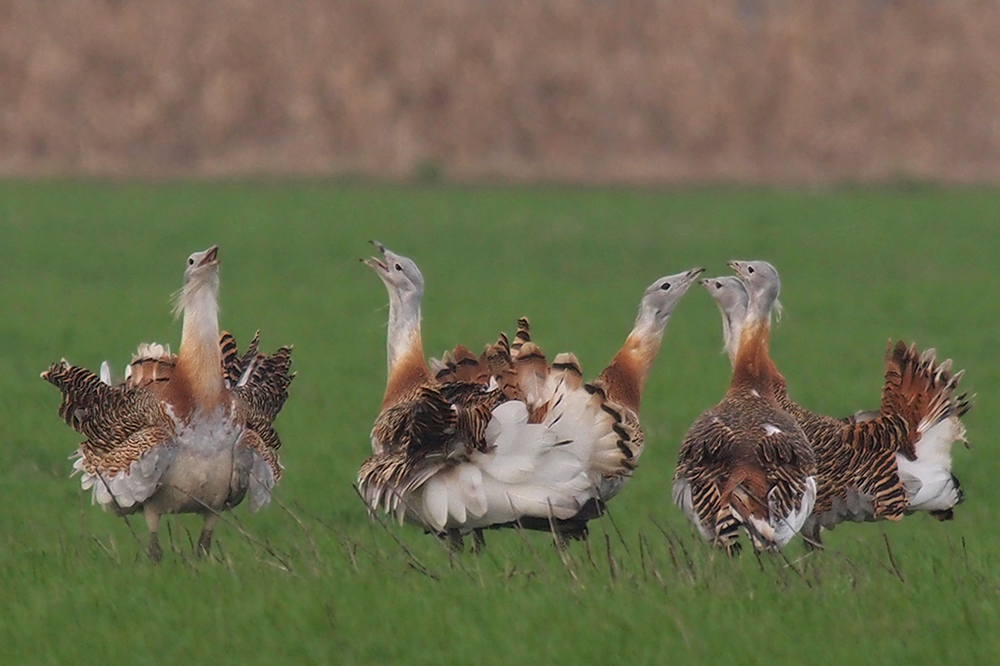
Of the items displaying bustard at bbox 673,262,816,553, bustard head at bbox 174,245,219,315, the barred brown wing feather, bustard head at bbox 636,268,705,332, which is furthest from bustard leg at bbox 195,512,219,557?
bustard head at bbox 636,268,705,332

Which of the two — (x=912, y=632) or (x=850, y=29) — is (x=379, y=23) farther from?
(x=912, y=632)

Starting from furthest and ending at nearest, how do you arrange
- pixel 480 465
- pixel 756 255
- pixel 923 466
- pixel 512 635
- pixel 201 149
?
pixel 201 149
pixel 756 255
pixel 923 466
pixel 480 465
pixel 512 635

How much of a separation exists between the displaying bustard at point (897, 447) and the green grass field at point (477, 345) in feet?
0.69

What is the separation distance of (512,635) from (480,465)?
1.39 metres

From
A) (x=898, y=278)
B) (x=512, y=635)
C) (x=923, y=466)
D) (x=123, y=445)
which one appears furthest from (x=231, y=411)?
(x=898, y=278)

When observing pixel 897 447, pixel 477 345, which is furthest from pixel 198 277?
pixel 477 345

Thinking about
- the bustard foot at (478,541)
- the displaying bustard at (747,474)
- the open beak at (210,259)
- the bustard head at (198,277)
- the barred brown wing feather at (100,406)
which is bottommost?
the bustard foot at (478,541)

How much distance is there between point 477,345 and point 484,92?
17.2 meters

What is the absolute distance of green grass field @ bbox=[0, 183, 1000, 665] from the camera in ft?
13.9

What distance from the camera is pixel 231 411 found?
574 centimetres

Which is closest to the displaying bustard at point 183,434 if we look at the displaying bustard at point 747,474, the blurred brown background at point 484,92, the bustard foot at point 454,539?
the bustard foot at point 454,539

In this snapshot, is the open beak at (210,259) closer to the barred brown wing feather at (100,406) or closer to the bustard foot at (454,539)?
the barred brown wing feather at (100,406)

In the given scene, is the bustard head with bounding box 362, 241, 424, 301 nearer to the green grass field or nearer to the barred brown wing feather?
the green grass field

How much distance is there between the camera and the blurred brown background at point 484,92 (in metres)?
27.0
